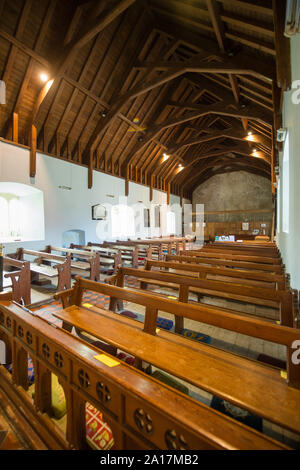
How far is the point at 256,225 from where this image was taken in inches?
615

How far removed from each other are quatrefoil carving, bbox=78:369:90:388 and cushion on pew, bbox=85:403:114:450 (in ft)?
1.41

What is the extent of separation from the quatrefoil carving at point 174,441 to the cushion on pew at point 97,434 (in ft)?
2.16

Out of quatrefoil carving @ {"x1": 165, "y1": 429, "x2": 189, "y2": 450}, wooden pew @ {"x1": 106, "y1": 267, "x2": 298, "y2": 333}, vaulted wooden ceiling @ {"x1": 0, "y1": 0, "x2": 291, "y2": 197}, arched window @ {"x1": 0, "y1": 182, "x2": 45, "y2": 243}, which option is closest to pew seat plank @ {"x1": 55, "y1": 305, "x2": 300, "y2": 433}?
quatrefoil carving @ {"x1": 165, "y1": 429, "x2": 189, "y2": 450}

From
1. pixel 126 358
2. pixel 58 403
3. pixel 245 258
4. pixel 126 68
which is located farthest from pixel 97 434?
pixel 126 68

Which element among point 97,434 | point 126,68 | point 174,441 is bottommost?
point 97,434

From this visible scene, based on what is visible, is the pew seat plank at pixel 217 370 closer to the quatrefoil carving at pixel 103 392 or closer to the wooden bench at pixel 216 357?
the wooden bench at pixel 216 357

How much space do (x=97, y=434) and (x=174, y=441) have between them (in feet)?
2.56

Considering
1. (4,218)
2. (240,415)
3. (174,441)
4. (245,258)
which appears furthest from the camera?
(4,218)

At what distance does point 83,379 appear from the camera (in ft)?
3.42

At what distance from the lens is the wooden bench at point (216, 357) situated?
3.48 ft

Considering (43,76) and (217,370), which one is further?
(43,76)

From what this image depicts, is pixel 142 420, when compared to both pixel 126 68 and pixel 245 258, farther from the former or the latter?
pixel 126 68

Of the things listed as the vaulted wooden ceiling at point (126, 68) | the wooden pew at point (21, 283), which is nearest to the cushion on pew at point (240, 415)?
the wooden pew at point (21, 283)

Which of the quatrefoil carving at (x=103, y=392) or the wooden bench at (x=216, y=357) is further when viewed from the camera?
the wooden bench at (x=216, y=357)
